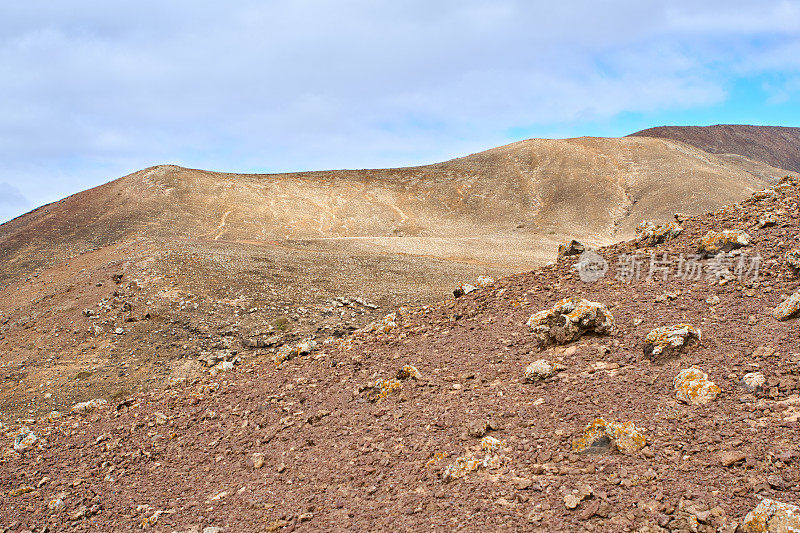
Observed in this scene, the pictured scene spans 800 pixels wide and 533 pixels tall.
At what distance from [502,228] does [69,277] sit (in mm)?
41250

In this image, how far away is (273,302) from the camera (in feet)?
66.0

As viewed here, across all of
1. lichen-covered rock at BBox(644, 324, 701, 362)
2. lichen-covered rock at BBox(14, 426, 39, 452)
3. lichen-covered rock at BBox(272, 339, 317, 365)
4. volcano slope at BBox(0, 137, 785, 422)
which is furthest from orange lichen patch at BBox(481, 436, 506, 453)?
volcano slope at BBox(0, 137, 785, 422)

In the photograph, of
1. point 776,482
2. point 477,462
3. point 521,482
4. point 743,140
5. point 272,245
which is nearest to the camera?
point 776,482

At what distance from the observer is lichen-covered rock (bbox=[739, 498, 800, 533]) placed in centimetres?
346

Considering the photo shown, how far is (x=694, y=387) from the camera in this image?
548cm

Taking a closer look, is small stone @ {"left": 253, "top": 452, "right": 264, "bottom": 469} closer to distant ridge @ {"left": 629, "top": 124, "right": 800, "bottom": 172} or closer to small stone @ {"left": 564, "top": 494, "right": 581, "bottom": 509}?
small stone @ {"left": 564, "top": 494, "right": 581, "bottom": 509}

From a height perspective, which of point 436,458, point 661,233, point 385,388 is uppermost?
point 661,233

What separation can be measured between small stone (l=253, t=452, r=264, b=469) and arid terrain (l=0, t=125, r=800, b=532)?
0.16 meters

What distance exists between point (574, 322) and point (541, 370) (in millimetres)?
1203

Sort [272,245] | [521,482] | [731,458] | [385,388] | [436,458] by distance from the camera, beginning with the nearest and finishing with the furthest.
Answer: [731,458] < [521,482] < [436,458] < [385,388] < [272,245]

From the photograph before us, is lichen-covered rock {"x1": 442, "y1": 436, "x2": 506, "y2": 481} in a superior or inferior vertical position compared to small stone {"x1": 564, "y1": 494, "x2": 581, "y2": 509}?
inferior

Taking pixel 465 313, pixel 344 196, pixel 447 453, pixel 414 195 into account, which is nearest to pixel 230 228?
pixel 344 196

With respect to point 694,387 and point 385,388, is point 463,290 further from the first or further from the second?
point 694,387

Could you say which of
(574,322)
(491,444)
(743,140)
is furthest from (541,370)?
(743,140)
